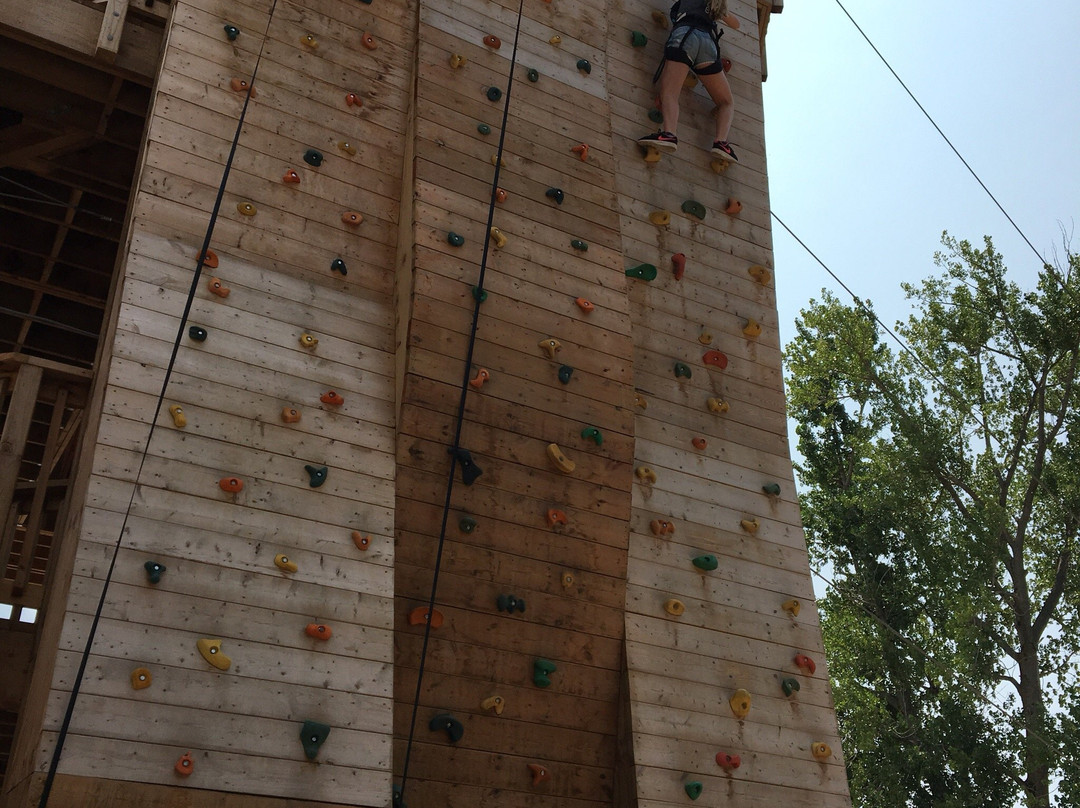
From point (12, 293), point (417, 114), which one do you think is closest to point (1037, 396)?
point (417, 114)

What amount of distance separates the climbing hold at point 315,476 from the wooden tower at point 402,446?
0.15 feet

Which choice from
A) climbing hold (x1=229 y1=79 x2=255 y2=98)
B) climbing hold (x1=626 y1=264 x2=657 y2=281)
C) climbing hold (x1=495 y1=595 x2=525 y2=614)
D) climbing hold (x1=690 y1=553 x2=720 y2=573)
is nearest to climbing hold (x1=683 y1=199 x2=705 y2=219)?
climbing hold (x1=626 y1=264 x2=657 y2=281)

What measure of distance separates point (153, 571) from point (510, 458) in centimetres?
147

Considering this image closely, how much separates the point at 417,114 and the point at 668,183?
1563 mm

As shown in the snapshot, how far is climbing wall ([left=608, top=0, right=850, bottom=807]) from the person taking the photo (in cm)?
436

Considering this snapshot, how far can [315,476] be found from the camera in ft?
12.5

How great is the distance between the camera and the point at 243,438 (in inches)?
148

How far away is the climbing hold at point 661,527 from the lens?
183 inches

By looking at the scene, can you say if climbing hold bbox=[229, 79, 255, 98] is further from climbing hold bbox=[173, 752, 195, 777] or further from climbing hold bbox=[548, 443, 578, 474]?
climbing hold bbox=[173, 752, 195, 777]

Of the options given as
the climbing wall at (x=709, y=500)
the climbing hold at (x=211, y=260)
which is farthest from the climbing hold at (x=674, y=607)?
the climbing hold at (x=211, y=260)

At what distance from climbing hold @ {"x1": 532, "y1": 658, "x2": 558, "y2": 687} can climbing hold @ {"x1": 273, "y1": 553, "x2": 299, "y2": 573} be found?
1084 millimetres

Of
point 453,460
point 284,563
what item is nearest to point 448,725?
point 284,563

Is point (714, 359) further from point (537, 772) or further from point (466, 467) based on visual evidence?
point (537, 772)

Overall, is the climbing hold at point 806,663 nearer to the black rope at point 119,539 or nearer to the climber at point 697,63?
the climber at point 697,63
